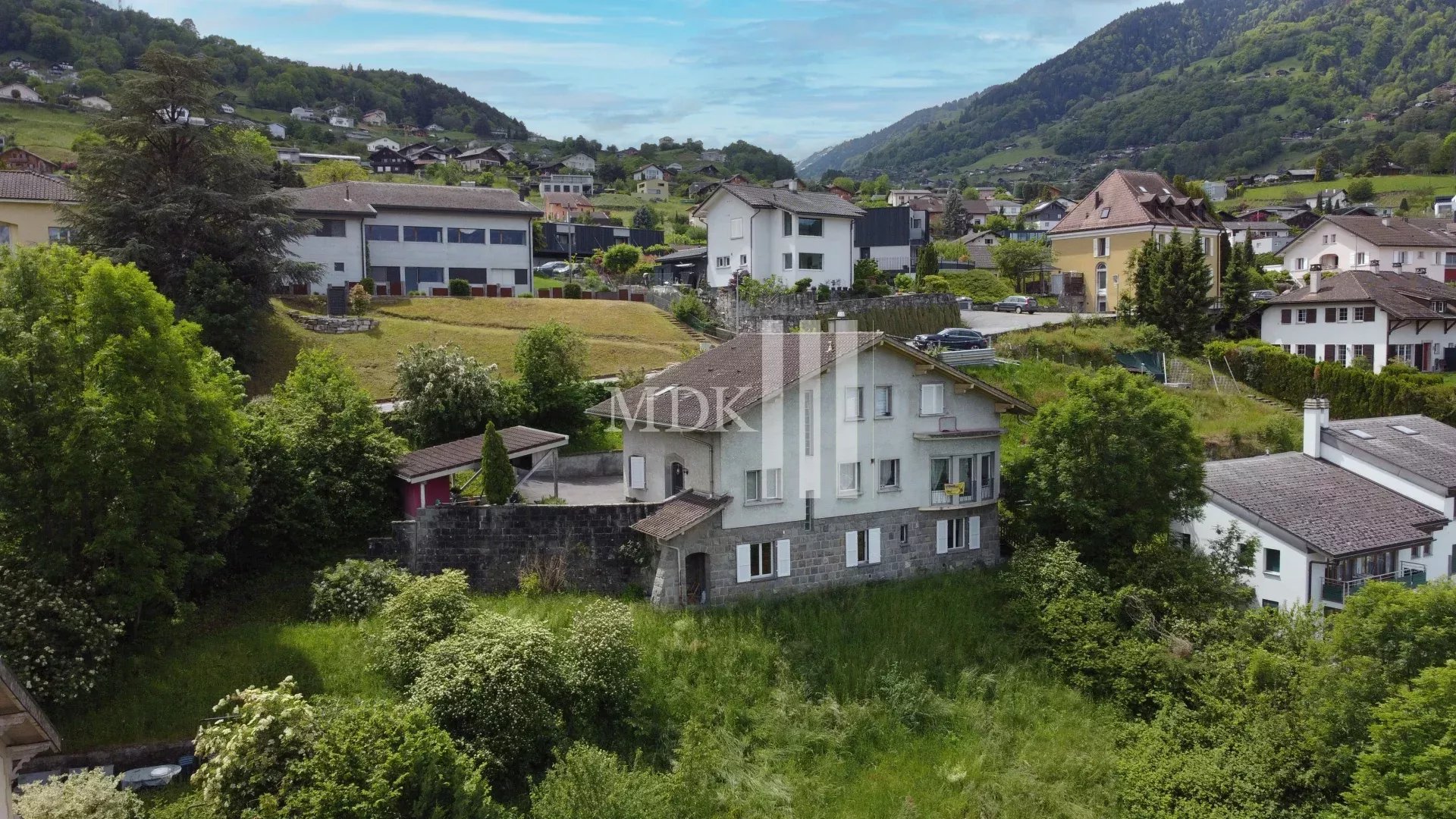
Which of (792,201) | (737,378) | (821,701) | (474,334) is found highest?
(792,201)

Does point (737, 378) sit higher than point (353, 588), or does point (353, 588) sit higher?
point (737, 378)

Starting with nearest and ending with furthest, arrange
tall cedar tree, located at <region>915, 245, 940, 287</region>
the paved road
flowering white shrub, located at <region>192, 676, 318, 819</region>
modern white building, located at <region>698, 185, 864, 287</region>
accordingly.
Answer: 1. flowering white shrub, located at <region>192, 676, 318, 819</region>
2. the paved road
3. modern white building, located at <region>698, 185, 864, 287</region>
4. tall cedar tree, located at <region>915, 245, 940, 287</region>

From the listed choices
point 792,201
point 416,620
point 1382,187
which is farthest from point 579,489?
point 1382,187

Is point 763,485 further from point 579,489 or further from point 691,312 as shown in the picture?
point 691,312

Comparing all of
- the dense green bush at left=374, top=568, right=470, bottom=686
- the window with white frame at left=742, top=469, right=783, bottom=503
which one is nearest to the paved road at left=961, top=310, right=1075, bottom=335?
the window with white frame at left=742, top=469, right=783, bottom=503

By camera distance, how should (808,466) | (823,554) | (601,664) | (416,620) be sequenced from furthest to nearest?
(823,554), (808,466), (601,664), (416,620)

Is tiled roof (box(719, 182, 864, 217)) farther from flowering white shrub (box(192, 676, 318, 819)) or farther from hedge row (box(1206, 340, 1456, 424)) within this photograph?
flowering white shrub (box(192, 676, 318, 819))

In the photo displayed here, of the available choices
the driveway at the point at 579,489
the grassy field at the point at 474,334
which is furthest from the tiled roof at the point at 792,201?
the driveway at the point at 579,489
